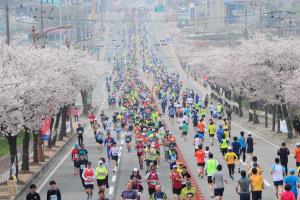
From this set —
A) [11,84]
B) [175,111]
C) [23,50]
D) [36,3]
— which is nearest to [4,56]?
[23,50]

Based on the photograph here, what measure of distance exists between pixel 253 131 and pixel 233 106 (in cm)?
2262

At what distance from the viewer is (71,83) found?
52.8 meters

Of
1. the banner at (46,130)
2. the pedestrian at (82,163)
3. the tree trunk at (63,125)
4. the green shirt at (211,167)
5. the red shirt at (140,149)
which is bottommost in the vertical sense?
the tree trunk at (63,125)

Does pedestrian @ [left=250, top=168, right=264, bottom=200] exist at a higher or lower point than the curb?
higher

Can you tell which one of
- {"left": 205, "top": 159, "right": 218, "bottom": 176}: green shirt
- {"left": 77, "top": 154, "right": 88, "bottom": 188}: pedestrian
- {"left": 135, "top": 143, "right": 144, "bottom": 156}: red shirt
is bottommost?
{"left": 135, "top": 143, "right": 144, "bottom": 156}: red shirt

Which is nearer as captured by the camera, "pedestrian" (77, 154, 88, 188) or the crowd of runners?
the crowd of runners

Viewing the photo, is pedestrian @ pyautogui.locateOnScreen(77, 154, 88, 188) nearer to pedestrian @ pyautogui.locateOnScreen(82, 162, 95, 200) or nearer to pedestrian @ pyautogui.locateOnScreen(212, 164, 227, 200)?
pedestrian @ pyautogui.locateOnScreen(82, 162, 95, 200)

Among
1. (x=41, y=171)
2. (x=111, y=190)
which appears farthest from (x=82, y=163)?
(x=41, y=171)

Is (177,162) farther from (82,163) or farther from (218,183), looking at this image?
(218,183)

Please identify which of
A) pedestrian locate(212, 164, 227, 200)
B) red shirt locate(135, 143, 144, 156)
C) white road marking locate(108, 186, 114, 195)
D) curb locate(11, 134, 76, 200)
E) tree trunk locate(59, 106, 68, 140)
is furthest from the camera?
tree trunk locate(59, 106, 68, 140)

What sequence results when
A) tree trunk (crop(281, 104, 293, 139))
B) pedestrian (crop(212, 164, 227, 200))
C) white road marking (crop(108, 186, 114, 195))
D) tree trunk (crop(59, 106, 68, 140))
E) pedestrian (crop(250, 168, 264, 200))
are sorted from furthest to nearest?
tree trunk (crop(59, 106, 68, 140))
tree trunk (crop(281, 104, 293, 139))
white road marking (crop(108, 186, 114, 195))
pedestrian (crop(212, 164, 227, 200))
pedestrian (crop(250, 168, 264, 200))

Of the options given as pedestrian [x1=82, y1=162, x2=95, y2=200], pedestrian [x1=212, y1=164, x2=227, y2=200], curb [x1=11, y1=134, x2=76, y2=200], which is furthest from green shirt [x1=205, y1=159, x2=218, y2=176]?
curb [x1=11, y1=134, x2=76, y2=200]

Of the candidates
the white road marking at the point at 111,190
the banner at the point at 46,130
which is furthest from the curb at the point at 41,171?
the white road marking at the point at 111,190

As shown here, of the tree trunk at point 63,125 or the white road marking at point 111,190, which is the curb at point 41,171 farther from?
the white road marking at point 111,190
